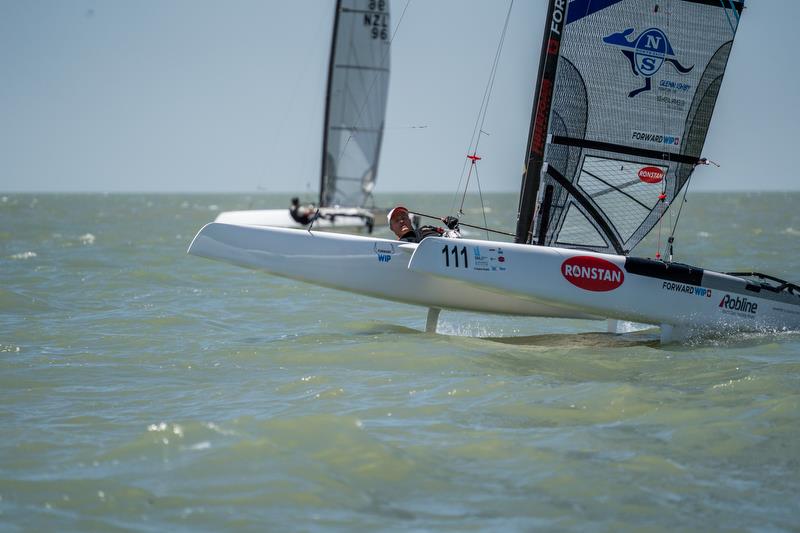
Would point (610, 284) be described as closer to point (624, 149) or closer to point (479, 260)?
point (479, 260)

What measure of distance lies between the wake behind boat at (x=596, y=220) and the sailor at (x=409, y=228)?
35 centimetres

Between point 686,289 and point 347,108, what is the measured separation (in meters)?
15.0

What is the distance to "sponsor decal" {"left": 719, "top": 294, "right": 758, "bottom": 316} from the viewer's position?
7434mm

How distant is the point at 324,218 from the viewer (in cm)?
2003

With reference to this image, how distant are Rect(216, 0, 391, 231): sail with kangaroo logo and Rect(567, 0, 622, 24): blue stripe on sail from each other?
1262 cm

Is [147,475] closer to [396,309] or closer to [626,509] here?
[626,509]

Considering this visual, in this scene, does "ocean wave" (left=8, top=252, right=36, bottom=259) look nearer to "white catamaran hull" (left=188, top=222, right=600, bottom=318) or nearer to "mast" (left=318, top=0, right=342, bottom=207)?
"mast" (left=318, top=0, right=342, bottom=207)

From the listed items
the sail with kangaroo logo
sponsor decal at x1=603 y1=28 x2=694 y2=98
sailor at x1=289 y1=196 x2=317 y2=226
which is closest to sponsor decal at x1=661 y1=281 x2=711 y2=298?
sponsor decal at x1=603 y1=28 x2=694 y2=98

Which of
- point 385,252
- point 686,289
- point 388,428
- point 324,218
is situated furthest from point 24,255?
point 388,428

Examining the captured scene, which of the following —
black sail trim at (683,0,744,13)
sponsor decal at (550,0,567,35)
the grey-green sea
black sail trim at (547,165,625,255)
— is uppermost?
black sail trim at (683,0,744,13)

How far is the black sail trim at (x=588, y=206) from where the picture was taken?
7773 millimetres

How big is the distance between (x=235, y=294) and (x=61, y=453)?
7.02m

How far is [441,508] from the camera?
3.48 meters

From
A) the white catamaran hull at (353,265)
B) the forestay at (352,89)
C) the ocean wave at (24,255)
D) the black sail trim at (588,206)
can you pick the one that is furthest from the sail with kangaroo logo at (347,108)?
the white catamaran hull at (353,265)
